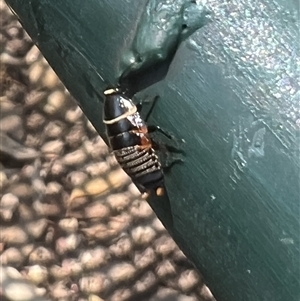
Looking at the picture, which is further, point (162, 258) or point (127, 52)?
point (162, 258)

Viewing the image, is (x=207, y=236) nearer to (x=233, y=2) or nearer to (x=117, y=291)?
(x=233, y=2)

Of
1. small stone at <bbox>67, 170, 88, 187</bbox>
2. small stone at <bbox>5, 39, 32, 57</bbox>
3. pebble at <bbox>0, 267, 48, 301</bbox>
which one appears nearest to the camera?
pebble at <bbox>0, 267, 48, 301</bbox>

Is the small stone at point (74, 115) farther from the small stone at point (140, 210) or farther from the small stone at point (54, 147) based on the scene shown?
the small stone at point (140, 210)

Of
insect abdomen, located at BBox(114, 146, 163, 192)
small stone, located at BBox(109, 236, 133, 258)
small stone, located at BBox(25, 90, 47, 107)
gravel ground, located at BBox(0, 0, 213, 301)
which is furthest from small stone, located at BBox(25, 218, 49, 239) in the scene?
insect abdomen, located at BBox(114, 146, 163, 192)

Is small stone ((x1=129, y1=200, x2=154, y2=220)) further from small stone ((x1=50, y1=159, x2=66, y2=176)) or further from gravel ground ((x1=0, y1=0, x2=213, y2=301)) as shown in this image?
small stone ((x1=50, y1=159, x2=66, y2=176))

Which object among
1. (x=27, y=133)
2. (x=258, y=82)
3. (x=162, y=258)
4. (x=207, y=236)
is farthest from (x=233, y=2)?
(x=27, y=133)

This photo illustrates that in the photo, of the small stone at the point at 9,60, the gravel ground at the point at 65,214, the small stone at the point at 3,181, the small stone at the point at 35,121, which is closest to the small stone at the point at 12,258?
the gravel ground at the point at 65,214
